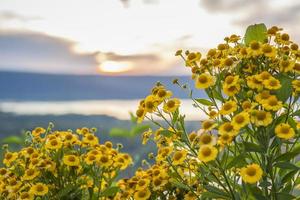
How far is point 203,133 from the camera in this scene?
1.73 m

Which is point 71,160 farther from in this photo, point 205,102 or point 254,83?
point 254,83

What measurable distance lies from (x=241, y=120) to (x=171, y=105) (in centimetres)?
30

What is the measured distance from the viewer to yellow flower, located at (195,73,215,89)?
1.71 metres

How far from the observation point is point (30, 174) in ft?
6.71

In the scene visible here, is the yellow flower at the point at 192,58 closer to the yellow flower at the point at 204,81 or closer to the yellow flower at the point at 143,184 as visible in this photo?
the yellow flower at the point at 204,81

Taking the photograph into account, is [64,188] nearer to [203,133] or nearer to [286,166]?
[203,133]

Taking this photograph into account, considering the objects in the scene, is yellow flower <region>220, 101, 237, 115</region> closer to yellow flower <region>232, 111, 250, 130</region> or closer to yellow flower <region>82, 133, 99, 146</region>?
yellow flower <region>232, 111, 250, 130</region>

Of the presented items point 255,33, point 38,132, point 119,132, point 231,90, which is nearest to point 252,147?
point 231,90

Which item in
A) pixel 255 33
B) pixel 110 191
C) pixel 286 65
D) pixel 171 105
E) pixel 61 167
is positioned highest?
pixel 255 33

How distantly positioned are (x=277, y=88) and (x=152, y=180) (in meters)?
0.65

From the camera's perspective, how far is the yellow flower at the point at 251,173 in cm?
156

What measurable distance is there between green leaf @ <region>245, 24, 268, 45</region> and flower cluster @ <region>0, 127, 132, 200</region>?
27.1 inches

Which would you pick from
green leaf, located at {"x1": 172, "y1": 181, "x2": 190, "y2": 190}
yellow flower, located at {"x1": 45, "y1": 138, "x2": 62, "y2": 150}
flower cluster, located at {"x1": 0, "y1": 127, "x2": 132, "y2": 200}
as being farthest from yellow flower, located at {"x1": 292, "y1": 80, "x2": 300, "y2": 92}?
yellow flower, located at {"x1": 45, "y1": 138, "x2": 62, "y2": 150}

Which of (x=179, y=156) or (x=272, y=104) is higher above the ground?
(x=272, y=104)
